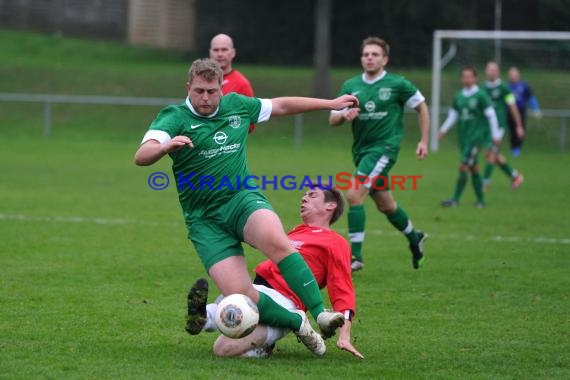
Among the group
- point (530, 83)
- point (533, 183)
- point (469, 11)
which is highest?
point (469, 11)

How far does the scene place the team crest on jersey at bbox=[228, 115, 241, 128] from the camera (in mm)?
6621

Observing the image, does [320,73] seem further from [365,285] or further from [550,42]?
[365,285]

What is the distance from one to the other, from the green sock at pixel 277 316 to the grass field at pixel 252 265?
0.76ft

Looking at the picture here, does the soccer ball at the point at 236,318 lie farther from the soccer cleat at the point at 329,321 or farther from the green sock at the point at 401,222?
the green sock at the point at 401,222

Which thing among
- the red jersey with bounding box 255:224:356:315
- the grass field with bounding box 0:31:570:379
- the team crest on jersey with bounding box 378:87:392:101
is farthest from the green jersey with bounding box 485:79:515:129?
the red jersey with bounding box 255:224:356:315

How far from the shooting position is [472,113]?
16.7 m

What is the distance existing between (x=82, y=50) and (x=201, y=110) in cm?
3325

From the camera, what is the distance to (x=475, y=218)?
14633 millimetres

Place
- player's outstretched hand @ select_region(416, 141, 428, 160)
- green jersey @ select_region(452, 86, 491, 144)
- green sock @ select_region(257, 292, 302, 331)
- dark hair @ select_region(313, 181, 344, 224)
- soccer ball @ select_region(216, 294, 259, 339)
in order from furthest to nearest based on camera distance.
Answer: green jersey @ select_region(452, 86, 491, 144) < player's outstretched hand @ select_region(416, 141, 428, 160) < dark hair @ select_region(313, 181, 344, 224) < green sock @ select_region(257, 292, 302, 331) < soccer ball @ select_region(216, 294, 259, 339)

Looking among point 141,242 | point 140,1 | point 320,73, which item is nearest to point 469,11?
point 320,73

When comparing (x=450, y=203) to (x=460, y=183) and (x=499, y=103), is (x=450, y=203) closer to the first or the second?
(x=460, y=183)

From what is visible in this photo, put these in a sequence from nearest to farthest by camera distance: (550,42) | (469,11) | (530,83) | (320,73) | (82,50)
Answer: (550,42) < (530,83) < (320,73) < (469,11) < (82,50)

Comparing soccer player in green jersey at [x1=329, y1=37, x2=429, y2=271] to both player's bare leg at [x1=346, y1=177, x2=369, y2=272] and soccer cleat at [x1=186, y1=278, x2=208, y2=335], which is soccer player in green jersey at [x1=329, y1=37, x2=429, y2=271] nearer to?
player's bare leg at [x1=346, y1=177, x2=369, y2=272]

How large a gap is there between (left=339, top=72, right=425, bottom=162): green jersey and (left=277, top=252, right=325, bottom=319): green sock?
13.9 feet
